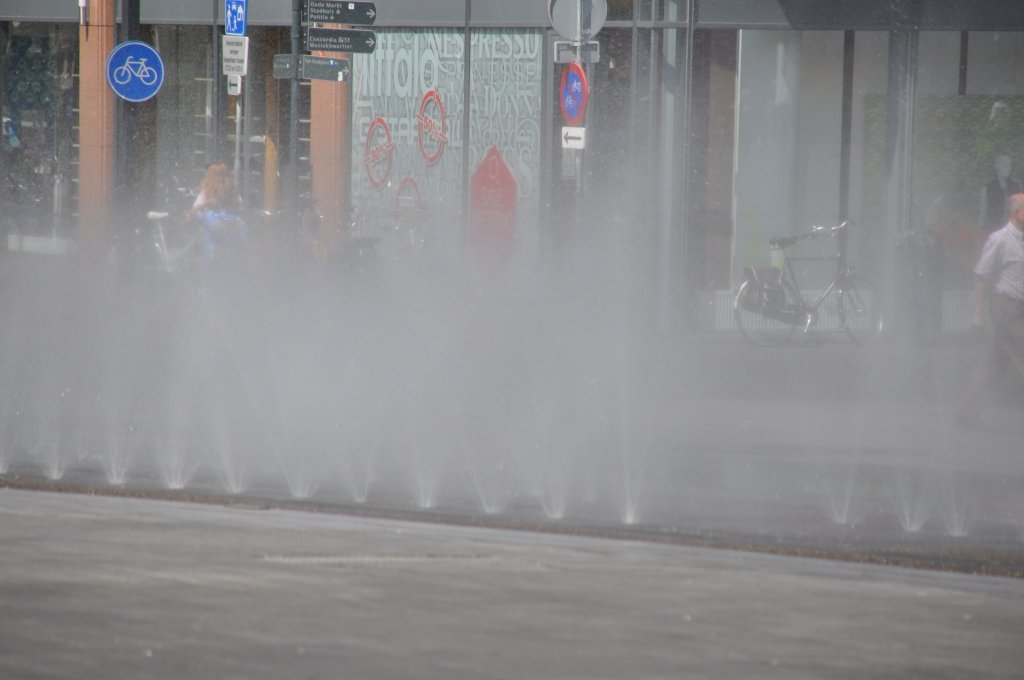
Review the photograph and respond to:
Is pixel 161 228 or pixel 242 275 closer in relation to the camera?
pixel 242 275

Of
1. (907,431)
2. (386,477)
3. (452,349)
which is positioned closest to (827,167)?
(452,349)

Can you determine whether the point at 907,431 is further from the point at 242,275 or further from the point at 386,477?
the point at 242,275

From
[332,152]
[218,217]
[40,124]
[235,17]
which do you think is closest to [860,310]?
[218,217]

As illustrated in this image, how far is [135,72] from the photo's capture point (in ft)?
66.1

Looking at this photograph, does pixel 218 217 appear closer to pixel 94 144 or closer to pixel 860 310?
pixel 860 310

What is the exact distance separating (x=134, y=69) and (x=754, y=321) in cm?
768

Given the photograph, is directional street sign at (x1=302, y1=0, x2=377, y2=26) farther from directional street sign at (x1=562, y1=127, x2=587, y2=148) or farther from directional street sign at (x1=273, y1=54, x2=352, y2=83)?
directional street sign at (x1=562, y1=127, x2=587, y2=148)

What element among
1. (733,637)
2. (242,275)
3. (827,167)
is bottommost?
(733,637)

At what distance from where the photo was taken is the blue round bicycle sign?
2006 centimetres

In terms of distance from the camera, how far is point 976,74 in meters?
18.7

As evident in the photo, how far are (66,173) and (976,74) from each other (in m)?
13.2

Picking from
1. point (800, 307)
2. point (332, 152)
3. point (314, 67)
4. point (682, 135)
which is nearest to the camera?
point (314, 67)

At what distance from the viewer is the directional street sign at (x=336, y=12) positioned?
1795cm

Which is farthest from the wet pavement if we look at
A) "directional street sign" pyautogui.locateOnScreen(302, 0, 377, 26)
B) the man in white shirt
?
"directional street sign" pyautogui.locateOnScreen(302, 0, 377, 26)
